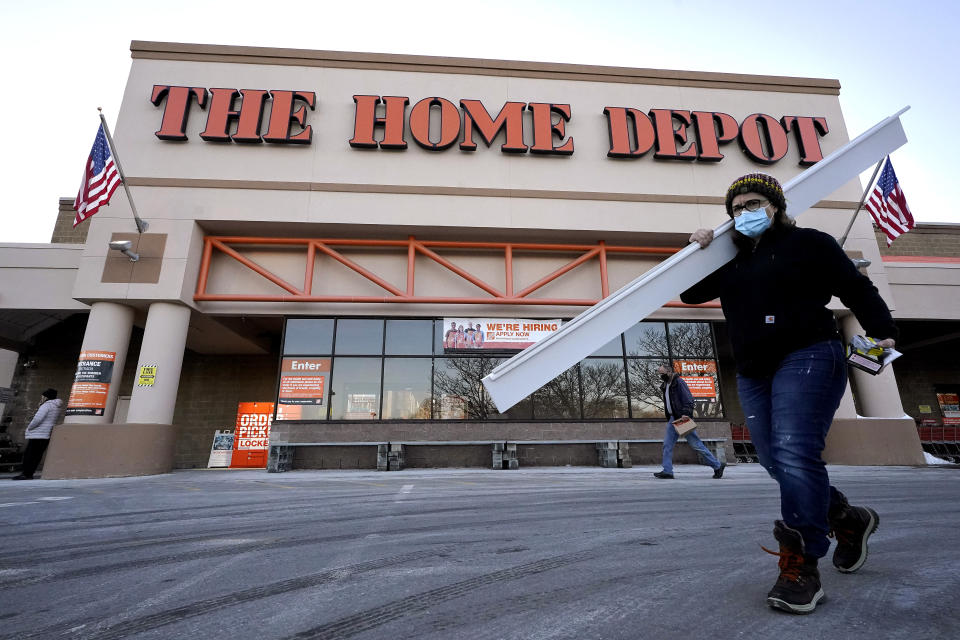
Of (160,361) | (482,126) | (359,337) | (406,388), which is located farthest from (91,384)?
(482,126)

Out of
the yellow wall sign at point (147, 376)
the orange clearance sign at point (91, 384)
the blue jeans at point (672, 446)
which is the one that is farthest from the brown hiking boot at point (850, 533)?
the orange clearance sign at point (91, 384)

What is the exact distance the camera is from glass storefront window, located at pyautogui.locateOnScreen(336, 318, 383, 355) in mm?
Result: 11938

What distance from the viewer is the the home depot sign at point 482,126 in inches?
476

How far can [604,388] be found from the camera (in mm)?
12156

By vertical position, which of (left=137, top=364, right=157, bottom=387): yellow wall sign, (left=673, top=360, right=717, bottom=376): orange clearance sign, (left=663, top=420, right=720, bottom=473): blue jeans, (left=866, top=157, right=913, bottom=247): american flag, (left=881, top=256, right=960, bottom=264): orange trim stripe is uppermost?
(left=881, top=256, right=960, bottom=264): orange trim stripe

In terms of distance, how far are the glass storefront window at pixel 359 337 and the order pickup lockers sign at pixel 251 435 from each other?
166 inches

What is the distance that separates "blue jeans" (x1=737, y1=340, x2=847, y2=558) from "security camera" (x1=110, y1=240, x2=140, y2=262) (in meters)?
12.2

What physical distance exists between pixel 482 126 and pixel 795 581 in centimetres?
1266

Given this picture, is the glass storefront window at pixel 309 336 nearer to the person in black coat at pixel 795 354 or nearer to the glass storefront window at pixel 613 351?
the glass storefront window at pixel 613 351

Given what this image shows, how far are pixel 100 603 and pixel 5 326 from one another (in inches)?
642

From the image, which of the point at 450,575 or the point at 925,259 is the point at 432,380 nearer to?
the point at 450,575

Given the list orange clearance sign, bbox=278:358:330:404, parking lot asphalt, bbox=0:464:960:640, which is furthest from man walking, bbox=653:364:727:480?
orange clearance sign, bbox=278:358:330:404

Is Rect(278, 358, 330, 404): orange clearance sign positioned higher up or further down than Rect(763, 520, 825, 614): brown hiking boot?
higher up

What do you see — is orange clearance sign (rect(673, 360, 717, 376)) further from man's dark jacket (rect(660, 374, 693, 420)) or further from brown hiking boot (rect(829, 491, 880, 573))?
brown hiking boot (rect(829, 491, 880, 573))
